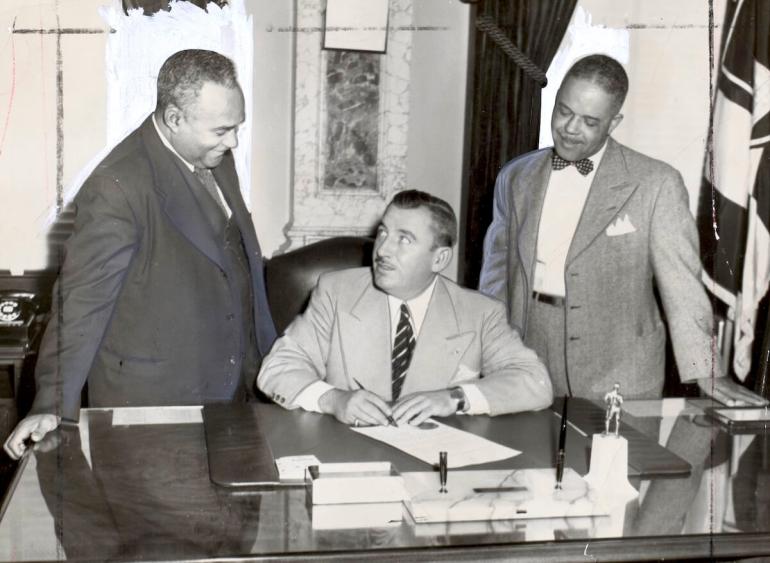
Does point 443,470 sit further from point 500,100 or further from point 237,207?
point 500,100

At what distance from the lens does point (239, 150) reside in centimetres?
399

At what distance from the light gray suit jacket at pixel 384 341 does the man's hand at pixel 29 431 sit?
60 cm

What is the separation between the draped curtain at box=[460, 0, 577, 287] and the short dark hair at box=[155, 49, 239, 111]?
109cm

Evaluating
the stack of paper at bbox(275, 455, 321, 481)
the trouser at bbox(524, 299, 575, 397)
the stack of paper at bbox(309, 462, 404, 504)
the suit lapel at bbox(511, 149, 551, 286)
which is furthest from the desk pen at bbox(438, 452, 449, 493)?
the suit lapel at bbox(511, 149, 551, 286)

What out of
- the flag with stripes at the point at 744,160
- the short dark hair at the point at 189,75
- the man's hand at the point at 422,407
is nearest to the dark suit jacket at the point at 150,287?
the short dark hair at the point at 189,75

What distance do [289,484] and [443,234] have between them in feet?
3.20

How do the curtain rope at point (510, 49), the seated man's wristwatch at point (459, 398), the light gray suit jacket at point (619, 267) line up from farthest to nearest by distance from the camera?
the curtain rope at point (510, 49)
the light gray suit jacket at point (619, 267)
the seated man's wristwatch at point (459, 398)

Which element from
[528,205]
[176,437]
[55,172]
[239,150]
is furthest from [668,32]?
[176,437]

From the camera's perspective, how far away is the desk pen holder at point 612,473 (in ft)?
5.84

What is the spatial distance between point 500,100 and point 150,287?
1.87 meters

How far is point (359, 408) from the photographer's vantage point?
2125 mm

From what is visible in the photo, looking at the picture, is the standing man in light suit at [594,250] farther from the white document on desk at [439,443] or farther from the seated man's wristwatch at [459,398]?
the white document on desk at [439,443]

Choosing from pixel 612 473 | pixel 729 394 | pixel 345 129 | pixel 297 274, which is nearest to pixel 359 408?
pixel 612 473

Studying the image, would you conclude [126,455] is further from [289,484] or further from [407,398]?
[407,398]
